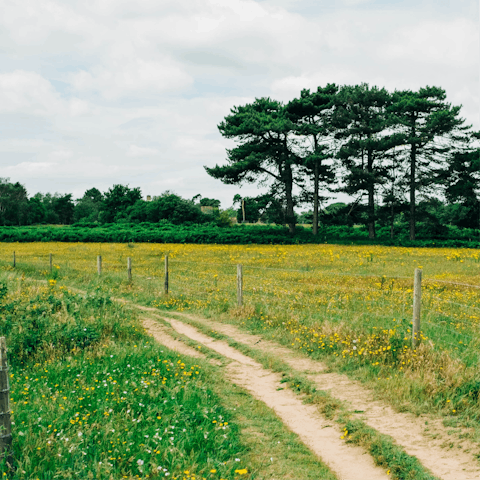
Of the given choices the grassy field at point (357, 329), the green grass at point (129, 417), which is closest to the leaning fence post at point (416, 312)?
the grassy field at point (357, 329)

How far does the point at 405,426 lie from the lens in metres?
5.50

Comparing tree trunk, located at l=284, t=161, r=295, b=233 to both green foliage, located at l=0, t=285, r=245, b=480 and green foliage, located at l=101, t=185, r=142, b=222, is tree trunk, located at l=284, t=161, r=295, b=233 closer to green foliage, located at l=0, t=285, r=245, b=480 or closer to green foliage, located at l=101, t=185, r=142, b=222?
green foliage, located at l=0, t=285, r=245, b=480

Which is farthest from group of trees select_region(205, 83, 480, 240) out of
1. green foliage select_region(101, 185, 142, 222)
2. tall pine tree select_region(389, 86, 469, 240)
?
green foliage select_region(101, 185, 142, 222)

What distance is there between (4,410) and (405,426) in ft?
14.4

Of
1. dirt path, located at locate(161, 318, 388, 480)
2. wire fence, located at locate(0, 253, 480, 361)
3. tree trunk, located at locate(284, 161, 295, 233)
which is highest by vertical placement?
tree trunk, located at locate(284, 161, 295, 233)

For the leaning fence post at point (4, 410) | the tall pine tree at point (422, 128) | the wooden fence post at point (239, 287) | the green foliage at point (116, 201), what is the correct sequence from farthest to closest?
the green foliage at point (116, 201)
the tall pine tree at point (422, 128)
the wooden fence post at point (239, 287)
the leaning fence post at point (4, 410)

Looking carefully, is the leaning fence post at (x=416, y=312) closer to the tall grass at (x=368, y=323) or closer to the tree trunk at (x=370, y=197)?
the tall grass at (x=368, y=323)

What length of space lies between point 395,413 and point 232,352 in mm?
3539

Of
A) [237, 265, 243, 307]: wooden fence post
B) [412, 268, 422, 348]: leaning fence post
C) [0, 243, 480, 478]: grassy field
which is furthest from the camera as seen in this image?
[237, 265, 243, 307]: wooden fence post

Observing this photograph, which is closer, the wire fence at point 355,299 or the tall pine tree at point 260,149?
the wire fence at point 355,299

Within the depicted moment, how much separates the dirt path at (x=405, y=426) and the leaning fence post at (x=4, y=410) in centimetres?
395

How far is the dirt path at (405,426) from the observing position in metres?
4.66

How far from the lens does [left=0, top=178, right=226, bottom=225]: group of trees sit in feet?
246

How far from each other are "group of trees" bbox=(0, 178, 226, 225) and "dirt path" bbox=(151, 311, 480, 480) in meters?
64.6
